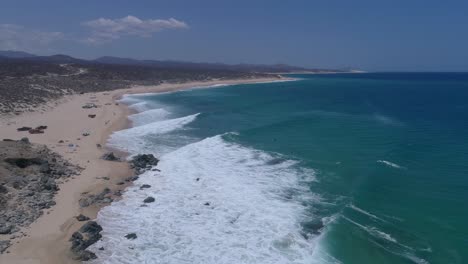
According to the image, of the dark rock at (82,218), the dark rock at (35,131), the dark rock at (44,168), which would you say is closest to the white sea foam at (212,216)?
the dark rock at (82,218)

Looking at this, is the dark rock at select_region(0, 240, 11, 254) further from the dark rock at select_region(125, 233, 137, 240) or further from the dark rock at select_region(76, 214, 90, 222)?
the dark rock at select_region(125, 233, 137, 240)

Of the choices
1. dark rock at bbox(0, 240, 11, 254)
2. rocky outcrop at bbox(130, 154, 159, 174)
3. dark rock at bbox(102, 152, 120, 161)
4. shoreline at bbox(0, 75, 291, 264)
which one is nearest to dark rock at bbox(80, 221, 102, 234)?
shoreline at bbox(0, 75, 291, 264)

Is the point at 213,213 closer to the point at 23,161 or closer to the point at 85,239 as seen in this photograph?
the point at 85,239

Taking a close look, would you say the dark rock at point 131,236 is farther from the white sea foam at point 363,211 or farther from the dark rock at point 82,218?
the white sea foam at point 363,211

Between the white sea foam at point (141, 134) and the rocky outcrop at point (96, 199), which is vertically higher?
the white sea foam at point (141, 134)

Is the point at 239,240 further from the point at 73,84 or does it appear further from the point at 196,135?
the point at 73,84

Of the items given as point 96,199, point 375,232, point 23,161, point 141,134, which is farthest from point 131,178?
point 375,232
